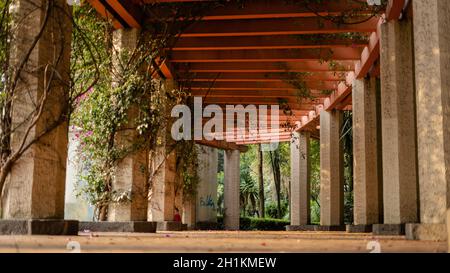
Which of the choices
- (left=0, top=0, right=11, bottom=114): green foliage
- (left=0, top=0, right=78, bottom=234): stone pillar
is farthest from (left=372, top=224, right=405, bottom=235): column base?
(left=0, top=0, right=11, bottom=114): green foliage

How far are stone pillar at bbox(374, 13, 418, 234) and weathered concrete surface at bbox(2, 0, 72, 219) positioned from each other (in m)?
4.48

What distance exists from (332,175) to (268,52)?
4.55 metres

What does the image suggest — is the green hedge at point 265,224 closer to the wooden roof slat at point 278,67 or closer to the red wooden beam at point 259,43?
the wooden roof slat at point 278,67

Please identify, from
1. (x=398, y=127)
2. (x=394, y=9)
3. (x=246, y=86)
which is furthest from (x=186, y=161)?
(x=394, y=9)

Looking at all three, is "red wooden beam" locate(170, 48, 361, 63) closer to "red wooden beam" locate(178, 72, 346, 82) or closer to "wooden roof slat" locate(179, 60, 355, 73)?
"wooden roof slat" locate(179, 60, 355, 73)

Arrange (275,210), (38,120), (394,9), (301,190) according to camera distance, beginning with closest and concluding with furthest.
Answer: (38,120)
(394,9)
(301,190)
(275,210)

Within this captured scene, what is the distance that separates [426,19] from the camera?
16.3 feet

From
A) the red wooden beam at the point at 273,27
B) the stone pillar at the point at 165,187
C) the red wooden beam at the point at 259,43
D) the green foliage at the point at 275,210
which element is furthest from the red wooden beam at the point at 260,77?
the green foliage at the point at 275,210

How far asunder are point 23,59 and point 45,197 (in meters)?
1.28

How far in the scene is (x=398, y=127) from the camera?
305 inches

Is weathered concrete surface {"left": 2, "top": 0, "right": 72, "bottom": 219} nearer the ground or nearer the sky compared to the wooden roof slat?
nearer the ground

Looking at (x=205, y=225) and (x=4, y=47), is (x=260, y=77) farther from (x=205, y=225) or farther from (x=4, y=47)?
(x=205, y=225)

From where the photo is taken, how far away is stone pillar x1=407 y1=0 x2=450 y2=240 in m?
4.70
